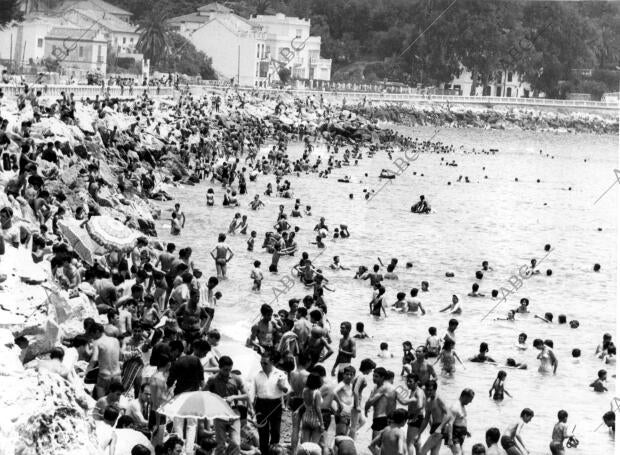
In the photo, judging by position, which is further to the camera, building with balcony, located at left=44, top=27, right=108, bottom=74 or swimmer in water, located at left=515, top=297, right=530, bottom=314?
building with balcony, located at left=44, top=27, right=108, bottom=74

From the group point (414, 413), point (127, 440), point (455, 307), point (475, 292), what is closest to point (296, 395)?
point (414, 413)

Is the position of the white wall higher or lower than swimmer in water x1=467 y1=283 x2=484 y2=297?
higher

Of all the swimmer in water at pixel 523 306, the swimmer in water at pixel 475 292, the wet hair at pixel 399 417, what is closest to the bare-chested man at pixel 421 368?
the wet hair at pixel 399 417

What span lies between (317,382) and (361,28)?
123240mm

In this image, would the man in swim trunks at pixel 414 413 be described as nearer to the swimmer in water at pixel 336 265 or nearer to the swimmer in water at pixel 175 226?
the swimmer in water at pixel 336 265

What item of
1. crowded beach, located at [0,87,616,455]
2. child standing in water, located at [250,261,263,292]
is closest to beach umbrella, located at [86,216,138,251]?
crowded beach, located at [0,87,616,455]

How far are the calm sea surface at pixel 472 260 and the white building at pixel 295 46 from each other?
136ft

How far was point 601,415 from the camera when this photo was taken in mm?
16547

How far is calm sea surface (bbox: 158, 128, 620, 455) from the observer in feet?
57.8

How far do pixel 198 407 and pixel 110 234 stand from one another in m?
9.38

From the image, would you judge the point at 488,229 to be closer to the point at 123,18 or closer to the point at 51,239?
the point at 51,239

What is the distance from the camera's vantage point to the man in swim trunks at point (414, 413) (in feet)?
41.1

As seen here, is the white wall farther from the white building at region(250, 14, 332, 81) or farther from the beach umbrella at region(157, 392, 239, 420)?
the beach umbrella at region(157, 392, 239, 420)

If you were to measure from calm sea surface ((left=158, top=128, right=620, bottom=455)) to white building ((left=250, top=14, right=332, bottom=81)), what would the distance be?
41.6m
